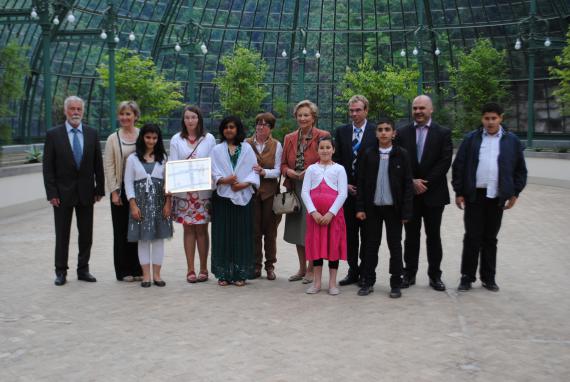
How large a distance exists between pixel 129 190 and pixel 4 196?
774 cm

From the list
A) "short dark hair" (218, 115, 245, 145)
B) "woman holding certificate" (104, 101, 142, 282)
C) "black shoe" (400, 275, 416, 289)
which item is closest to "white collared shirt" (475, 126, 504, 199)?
"black shoe" (400, 275, 416, 289)

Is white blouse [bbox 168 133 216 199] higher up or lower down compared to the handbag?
higher up

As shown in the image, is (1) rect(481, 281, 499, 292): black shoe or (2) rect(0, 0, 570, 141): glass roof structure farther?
(2) rect(0, 0, 570, 141): glass roof structure

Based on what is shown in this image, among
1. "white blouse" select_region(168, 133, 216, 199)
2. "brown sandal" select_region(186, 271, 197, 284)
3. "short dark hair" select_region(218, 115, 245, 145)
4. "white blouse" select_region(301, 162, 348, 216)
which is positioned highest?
"short dark hair" select_region(218, 115, 245, 145)

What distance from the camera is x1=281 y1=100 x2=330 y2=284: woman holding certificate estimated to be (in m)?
7.77

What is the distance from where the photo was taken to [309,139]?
792 cm

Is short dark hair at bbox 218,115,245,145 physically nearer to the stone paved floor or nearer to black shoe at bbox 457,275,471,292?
the stone paved floor

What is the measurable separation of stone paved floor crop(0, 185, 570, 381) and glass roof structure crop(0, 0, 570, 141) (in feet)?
95.6

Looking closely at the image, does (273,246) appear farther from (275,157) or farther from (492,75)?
(492,75)

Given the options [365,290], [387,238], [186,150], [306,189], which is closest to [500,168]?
[387,238]

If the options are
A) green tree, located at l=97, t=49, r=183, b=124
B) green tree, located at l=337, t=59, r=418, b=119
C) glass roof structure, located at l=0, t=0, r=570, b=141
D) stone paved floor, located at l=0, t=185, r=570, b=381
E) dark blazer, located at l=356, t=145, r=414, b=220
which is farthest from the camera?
glass roof structure, located at l=0, t=0, r=570, b=141

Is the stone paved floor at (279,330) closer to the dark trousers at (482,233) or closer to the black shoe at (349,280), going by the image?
the black shoe at (349,280)

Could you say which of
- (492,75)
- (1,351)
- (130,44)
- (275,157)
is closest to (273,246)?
(275,157)

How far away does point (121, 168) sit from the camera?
7.82m
